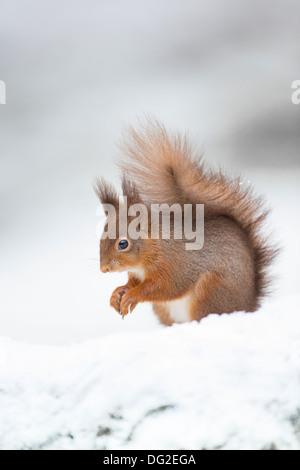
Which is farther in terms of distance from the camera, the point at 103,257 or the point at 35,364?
the point at 103,257

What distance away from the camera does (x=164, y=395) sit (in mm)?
844

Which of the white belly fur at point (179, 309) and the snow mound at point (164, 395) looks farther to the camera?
the white belly fur at point (179, 309)

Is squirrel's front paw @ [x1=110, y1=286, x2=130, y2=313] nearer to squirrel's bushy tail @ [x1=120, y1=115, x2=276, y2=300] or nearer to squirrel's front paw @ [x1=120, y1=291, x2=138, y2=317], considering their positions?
squirrel's front paw @ [x1=120, y1=291, x2=138, y2=317]

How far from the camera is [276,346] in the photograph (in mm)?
905

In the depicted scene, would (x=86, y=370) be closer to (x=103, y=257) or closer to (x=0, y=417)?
(x=0, y=417)

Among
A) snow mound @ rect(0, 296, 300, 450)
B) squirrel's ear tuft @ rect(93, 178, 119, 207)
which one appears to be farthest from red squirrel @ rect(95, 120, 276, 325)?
snow mound @ rect(0, 296, 300, 450)

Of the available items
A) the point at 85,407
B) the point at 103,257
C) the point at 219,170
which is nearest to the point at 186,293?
the point at 103,257

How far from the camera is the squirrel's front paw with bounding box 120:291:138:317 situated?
1163 millimetres

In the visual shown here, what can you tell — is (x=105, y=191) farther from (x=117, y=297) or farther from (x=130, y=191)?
(x=117, y=297)

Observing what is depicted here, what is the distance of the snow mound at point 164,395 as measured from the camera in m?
0.82

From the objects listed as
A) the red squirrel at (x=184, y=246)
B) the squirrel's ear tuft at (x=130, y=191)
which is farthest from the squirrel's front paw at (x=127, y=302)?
the squirrel's ear tuft at (x=130, y=191)

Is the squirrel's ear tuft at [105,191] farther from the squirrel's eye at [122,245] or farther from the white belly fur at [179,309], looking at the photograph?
the white belly fur at [179,309]
